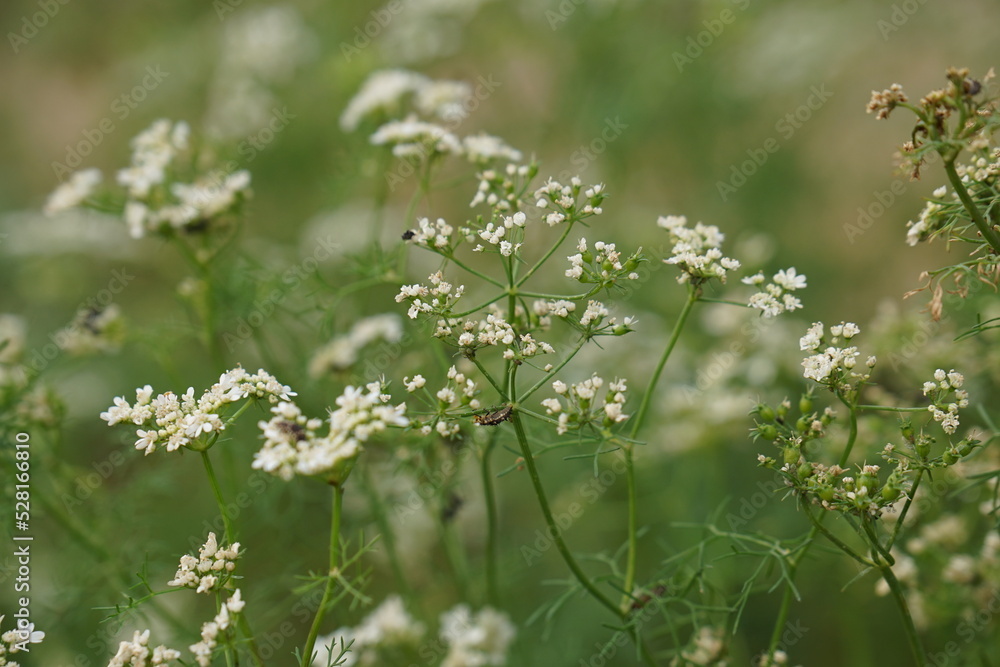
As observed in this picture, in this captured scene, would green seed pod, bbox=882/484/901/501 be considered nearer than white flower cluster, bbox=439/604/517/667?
Yes

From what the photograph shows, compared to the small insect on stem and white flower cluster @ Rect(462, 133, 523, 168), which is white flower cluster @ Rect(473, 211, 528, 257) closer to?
the small insect on stem

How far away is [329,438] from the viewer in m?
2.40

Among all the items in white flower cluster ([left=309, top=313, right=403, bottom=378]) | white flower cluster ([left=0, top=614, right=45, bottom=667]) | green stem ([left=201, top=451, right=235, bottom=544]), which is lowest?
white flower cluster ([left=0, top=614, right=45, bottom=667])

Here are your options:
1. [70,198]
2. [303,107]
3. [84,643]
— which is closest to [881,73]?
[303,107]

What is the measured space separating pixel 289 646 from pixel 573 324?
3.84 metres

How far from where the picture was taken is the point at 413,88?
15.2 feet

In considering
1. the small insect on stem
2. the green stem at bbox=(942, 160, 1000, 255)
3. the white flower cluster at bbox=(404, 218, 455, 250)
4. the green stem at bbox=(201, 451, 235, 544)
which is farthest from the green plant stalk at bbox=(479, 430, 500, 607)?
the green stem at bbox=(942, 160, 1000, 255)

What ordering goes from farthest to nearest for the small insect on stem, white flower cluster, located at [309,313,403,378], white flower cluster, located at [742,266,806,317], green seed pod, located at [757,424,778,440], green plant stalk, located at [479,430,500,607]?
white flower cluster, located at [309,313,403,378] < green plant stalk, located at [479,430,500,607] < white flower cluster, located at [742,266,806,317] < the small insect on stem < green seed pod, located at [757,424,778,440]

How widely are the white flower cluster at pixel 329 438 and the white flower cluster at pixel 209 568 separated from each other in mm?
345

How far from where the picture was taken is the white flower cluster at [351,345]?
4094mm

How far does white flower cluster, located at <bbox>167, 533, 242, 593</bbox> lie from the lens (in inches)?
97.4

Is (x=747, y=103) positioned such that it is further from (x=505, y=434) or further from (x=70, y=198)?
(x=70, y=198)

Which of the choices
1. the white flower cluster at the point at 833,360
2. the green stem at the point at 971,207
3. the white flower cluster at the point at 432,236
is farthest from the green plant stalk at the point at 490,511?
the green stem at the point at 971,207

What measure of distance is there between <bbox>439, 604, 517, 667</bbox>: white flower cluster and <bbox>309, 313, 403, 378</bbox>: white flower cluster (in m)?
1.37
